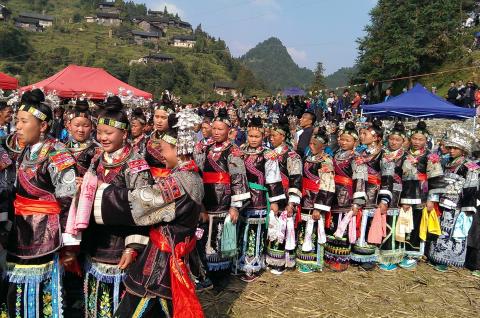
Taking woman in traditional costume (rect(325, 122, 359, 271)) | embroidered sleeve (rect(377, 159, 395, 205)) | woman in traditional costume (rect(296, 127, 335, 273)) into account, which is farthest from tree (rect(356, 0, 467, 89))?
woman in traditional costume (rect(296, 127, 335, 273))

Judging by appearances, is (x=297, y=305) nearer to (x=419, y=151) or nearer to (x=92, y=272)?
(x=92, y=272)

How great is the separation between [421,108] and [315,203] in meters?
8.12

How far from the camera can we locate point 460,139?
20.8ft

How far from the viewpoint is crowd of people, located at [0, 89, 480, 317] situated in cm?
285

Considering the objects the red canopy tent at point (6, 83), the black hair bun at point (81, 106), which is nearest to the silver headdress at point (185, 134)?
the black hair bun at point (81, 106)

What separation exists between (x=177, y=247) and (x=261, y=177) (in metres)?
2.68

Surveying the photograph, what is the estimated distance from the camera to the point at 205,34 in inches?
5123

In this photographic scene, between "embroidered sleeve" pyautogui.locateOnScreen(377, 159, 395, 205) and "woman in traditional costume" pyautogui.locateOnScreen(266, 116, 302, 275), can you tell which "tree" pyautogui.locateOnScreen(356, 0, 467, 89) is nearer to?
"embroidered sleeve" pyautogui.locateOnScreen(377, 159, 395, 205)

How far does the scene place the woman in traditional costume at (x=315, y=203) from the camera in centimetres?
568

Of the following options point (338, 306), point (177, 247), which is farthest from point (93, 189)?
point (338, 306)

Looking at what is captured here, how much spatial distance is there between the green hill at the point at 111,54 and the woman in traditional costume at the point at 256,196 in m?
56.9

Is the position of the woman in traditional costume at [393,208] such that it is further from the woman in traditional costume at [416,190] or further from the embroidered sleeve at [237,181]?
the embroidered sleeve at [237,181]

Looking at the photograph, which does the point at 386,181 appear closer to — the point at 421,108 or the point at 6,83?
the point at 421,108

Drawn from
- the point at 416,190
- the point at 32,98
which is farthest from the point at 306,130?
the point at 32,98
